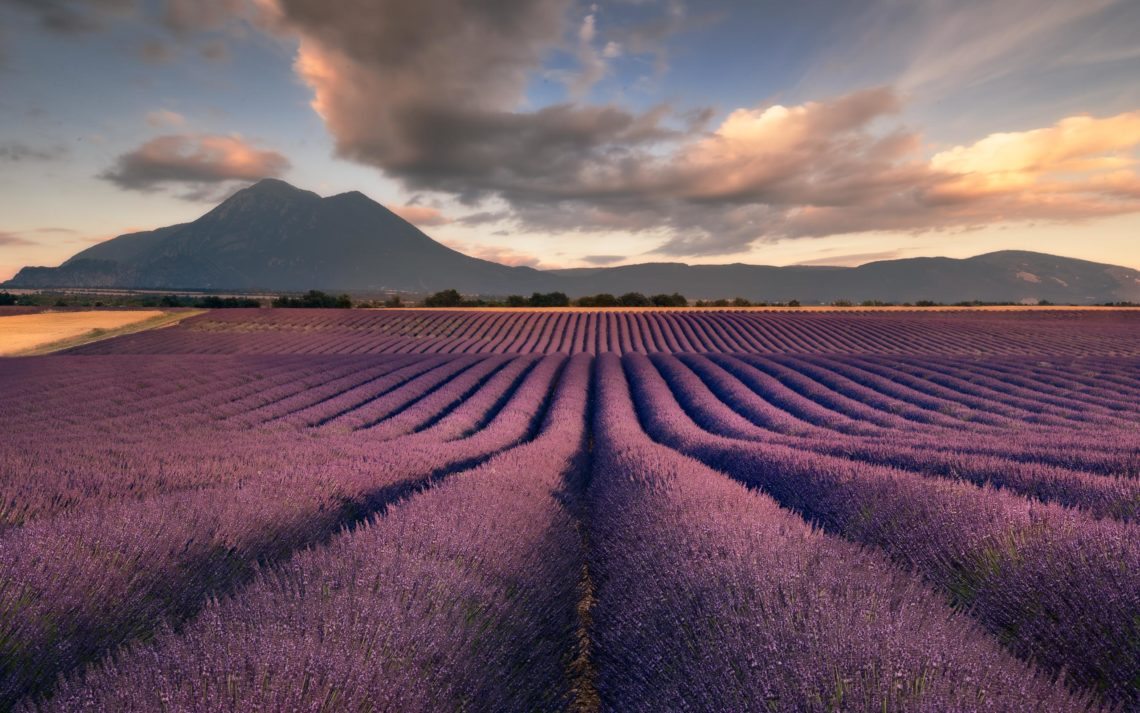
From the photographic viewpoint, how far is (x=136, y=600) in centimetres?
231

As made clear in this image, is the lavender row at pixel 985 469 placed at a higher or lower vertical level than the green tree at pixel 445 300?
lower

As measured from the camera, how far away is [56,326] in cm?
3394

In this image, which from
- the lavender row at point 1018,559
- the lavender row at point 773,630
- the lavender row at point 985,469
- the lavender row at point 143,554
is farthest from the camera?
the lavender row at point 985,469

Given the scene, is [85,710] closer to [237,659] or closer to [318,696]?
[237,659]

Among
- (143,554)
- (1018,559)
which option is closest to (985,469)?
(1018,559)

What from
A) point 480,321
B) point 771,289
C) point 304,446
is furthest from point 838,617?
point 771,289

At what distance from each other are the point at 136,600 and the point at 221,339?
98.0ft

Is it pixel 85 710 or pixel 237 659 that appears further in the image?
pixel 237 659

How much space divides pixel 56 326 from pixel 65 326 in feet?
1.55

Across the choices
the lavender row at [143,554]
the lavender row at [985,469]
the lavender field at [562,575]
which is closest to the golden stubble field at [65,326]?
the lavender field at [562,575]

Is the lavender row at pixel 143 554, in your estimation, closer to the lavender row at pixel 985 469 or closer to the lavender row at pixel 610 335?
the lavender row at pixel 985 469

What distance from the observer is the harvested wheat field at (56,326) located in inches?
1108

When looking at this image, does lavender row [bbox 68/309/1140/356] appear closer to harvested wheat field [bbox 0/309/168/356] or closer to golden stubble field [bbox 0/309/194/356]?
golden stubble field [bbox 0/309/194/356]

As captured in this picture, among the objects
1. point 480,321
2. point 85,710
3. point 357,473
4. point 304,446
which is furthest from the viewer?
point 480,321
